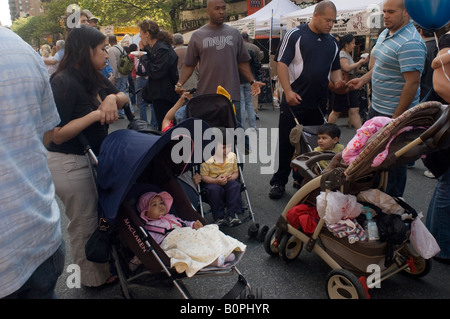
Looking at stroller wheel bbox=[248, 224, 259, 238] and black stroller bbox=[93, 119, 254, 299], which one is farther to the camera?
stroller wheel bbox=[248, 224, 259, 238]

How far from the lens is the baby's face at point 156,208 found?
8.75ft

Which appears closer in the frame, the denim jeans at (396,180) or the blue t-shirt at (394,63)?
the blue t-shirt at (394,63)

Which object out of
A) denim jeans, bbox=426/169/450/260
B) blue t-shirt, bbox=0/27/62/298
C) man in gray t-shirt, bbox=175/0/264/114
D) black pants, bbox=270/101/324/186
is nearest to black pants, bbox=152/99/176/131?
man in gray t-shirt, bbox=175/0/264/114

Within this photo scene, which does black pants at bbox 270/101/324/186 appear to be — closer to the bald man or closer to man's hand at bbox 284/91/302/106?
the bald man

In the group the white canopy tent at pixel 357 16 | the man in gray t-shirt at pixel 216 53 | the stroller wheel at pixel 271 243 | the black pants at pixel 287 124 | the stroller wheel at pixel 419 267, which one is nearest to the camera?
the stroller wheel at pixel 419 267

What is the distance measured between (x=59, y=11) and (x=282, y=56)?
4947 centimetres

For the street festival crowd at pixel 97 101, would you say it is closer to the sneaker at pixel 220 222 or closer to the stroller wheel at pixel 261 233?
the sneaker at pixel 220 222

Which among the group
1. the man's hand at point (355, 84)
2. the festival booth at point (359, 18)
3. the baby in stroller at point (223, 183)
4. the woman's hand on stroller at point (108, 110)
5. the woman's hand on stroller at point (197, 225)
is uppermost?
the festival booth at point (359, 18)

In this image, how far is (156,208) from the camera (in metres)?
2.67

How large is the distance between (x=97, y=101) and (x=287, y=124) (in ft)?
7.66

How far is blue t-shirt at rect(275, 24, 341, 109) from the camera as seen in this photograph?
3973mm

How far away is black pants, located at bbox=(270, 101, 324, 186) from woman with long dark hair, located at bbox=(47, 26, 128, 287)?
211 centimetres

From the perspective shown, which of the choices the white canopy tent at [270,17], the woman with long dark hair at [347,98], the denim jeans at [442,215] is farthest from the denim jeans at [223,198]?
the white canopy tent at [270,17]

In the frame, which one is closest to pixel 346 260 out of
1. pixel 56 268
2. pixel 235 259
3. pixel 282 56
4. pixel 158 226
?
pixel 235 259
